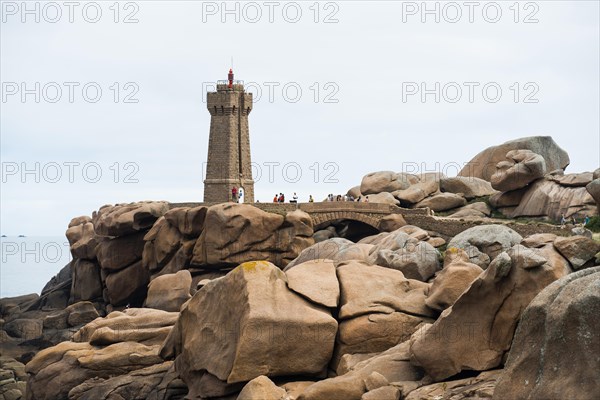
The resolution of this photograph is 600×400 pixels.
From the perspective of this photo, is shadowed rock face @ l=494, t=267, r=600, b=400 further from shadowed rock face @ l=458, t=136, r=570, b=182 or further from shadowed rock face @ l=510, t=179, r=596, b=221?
shadowed rock face @ l=458, t=136, r=570, b=182

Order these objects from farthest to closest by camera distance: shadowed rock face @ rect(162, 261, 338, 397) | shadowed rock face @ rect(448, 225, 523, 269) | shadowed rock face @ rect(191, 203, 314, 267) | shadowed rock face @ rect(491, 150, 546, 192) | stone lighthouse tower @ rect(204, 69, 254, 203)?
1. stone lighthouse tower @ rect(204, 69, 254, 203)
2. shadowed rock face @ rect(491, 150, 546, 192)
3. shadowed rock face @ rect(191, 203, 314, 267)
4. shadowed rock face @ rect(448, 225, 523, 269)
5. shadowed rock face @ rect(162, 261, 338, 397)

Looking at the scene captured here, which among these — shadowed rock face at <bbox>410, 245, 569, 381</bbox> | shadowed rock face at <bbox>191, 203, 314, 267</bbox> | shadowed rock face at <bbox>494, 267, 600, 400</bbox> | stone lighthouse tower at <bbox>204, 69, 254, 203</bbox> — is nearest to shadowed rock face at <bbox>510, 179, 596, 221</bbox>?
shadowed rock face at <bbox>191, 203, 314, 267</bbox>

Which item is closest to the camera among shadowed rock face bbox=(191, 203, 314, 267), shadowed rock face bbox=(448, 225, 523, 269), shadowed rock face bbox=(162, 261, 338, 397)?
shadowed rock face bbox=(162, 261, 338, 397)

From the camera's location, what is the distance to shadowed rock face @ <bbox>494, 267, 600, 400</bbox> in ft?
58.7

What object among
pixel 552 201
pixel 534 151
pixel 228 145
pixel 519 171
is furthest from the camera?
pixel 228 145

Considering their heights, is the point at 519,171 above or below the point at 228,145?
below

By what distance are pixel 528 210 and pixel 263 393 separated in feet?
122

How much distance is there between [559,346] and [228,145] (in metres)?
56.0

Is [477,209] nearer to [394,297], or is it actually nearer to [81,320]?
[81,320]

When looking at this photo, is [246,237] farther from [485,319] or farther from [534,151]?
[485,319]

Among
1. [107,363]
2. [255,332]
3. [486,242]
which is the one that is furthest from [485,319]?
[486,242]

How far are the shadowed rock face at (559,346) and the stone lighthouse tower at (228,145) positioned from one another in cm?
5383

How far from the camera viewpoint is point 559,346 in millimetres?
18406

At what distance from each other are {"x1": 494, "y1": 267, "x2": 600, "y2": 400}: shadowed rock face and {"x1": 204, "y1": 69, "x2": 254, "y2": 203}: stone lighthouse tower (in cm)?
5383
